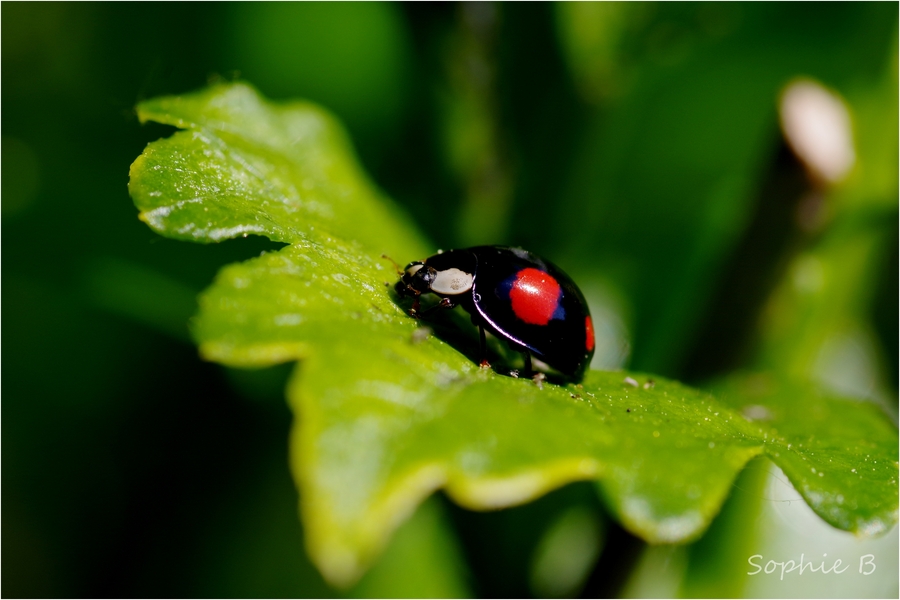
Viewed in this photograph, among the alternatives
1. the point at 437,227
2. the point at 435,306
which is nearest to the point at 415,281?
the point at 435,306

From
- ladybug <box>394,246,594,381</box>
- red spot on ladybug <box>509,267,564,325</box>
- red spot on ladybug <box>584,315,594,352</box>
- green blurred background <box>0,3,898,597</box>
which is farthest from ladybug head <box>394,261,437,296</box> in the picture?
green blurred background <box>0,3,898,597</box>

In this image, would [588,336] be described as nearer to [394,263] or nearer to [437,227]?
[394,263]

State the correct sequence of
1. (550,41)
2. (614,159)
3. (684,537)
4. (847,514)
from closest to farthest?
(684,537) < (847,514) < (550,41) < (614,159)

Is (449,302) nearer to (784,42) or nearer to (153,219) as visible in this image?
(153,219)

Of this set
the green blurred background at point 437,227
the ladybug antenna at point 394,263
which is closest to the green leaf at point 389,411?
the ladybug antenna at point 394,263

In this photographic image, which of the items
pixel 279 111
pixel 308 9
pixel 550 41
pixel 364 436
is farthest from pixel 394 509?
pixel 308 9

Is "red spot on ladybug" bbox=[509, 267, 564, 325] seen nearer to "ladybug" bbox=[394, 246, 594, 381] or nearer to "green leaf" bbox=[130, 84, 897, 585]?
"ladybug" bbox=[394, 246, 594, 381]

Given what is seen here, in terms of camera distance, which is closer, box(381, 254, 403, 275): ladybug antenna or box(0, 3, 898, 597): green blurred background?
box(381, 254, 403, 275): ladybug antenna
